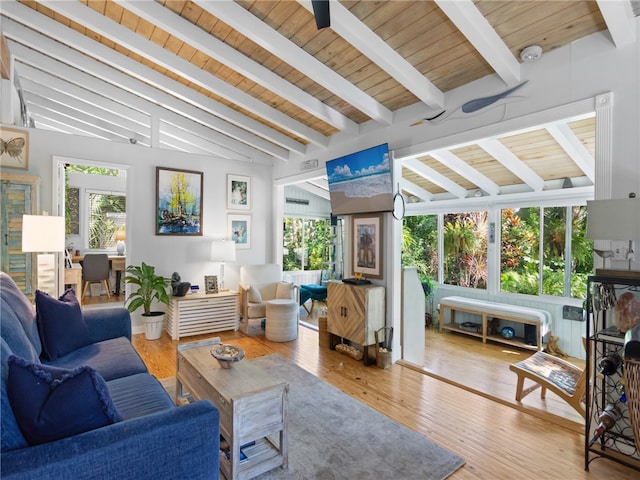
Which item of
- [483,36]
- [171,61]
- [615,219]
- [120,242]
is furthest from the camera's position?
[120,242]

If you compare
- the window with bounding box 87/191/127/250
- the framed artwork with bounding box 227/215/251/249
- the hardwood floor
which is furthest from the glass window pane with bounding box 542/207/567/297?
the window with bounding box 87/191/127/250

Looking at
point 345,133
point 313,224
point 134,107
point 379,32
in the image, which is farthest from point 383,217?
point 313,224

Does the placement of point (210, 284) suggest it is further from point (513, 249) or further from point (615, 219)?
point (513, 249)

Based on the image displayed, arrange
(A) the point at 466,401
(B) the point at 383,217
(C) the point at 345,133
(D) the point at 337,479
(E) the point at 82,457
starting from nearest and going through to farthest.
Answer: (E) the point at 82,457
(D) the point at 337,479
(A) the point at 466,401
(B) the point at 383,217
(C) the point at 345,133

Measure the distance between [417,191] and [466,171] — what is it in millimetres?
1472

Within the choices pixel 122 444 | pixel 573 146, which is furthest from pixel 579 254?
pixel 122 444

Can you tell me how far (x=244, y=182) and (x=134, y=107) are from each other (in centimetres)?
184

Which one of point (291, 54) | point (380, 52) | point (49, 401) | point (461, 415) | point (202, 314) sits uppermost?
point (291, 54)

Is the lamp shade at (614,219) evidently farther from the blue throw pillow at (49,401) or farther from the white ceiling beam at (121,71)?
the white ceiling beam at (121,71)

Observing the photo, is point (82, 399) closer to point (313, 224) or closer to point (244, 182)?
point (244, 182)

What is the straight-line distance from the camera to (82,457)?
111 centimetres

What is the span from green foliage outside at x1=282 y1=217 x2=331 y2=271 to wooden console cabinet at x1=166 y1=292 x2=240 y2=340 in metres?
3.12

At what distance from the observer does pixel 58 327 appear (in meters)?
2.45

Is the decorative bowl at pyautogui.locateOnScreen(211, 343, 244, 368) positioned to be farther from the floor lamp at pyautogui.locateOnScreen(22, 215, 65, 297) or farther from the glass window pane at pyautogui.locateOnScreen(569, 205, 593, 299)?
the glass window pane at pyautogui.locateOnScreen(569, 205, 593, 299)
